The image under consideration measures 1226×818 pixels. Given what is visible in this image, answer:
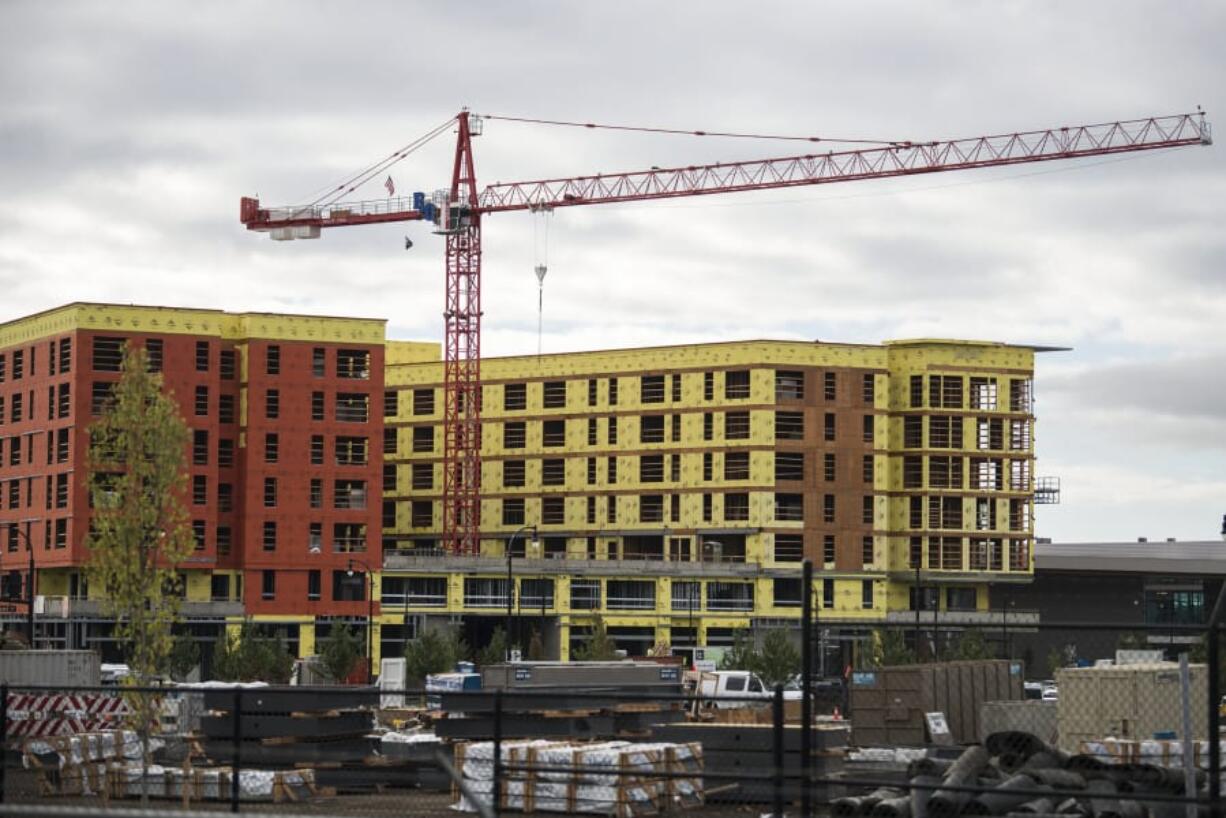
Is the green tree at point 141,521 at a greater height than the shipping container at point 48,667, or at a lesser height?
greater

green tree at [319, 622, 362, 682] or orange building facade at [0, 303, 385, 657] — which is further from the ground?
orange building facade at [0, 303, 385, 657]

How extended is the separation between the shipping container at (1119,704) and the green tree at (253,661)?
182ft

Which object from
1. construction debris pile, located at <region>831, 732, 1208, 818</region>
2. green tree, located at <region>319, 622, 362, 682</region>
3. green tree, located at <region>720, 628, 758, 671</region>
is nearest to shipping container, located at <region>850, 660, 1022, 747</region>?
construction debris pile, located at <region>831, 732, 1208, 818</region>

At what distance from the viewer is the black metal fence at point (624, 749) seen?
2189cm

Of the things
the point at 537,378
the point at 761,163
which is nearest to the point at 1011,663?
the point at 537,378

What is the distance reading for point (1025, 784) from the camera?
2025 centimetres

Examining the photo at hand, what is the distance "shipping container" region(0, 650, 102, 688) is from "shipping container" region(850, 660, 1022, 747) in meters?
19.0

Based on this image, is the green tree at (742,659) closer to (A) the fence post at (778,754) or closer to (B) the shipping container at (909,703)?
(B) the shipping container at (909,703)

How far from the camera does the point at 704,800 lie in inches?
1209

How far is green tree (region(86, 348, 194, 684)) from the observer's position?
114ft

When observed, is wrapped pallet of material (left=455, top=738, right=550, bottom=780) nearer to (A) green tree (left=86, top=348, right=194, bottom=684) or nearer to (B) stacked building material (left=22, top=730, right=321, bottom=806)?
(B) stacked building material (left=22, top=730, right=321, bottom=806)

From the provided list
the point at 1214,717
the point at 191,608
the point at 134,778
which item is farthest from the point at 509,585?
the point at 1214,717

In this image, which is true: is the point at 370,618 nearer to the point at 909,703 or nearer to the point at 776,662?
the point at 776,662

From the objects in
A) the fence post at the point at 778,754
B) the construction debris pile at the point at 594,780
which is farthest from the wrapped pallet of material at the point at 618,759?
the fence post at the point at 778,754
